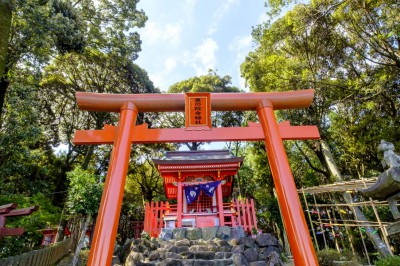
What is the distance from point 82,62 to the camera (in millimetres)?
15023

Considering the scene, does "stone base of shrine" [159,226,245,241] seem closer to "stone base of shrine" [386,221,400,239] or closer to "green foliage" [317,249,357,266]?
"green foliage" [317,249,357,266]

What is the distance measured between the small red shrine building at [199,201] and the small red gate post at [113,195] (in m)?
7.38

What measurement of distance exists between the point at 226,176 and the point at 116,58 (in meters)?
9.09

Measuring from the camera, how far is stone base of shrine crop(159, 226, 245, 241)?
895 centimetres

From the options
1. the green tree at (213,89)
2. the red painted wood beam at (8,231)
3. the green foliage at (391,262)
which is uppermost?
the green tree at (213,89)

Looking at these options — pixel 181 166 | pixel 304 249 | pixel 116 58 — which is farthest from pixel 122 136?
pixel 116 58

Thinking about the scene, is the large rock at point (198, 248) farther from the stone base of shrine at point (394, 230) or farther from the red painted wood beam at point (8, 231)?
the stone base of shrine at point (394, 230)

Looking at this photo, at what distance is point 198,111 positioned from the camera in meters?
Answer: 3.70

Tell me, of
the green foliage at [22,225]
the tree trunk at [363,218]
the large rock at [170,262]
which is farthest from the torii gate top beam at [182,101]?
the green foliage at [22,225]

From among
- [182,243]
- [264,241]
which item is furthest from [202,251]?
[264,241]

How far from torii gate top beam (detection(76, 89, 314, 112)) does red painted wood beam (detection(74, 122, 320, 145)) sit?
13.6 inches

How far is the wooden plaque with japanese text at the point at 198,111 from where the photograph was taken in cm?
366

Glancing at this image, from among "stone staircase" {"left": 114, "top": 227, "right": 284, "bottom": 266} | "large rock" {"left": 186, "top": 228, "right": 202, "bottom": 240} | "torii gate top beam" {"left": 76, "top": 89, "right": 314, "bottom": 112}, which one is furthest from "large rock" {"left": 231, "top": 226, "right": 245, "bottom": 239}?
"torii gate top beam" {"left": 76, "top": 89, "right": 314, "bottom": 112}

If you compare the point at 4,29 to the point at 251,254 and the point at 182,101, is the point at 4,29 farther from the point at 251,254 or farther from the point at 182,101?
the point at 251,254
